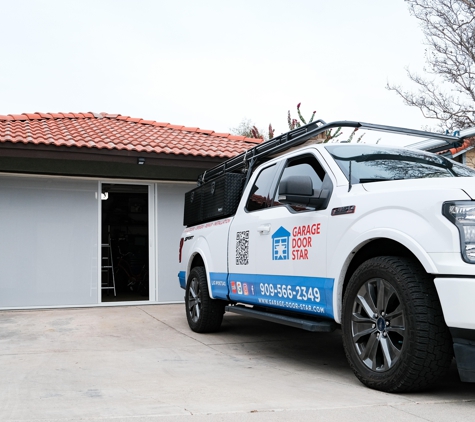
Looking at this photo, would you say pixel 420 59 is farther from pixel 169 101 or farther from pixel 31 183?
pixel 169 101

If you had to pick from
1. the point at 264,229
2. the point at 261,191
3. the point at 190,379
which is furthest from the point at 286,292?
the point at 261,191

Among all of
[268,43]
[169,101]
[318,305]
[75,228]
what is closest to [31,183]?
[75,228]

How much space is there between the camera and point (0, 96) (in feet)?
108

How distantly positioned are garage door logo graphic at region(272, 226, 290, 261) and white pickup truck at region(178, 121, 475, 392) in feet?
0.03

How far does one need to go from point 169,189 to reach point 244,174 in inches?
195

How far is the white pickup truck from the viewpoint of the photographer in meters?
3.73

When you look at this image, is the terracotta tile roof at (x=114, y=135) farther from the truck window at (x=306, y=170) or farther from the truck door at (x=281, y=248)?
the truck window at (x=306, y=170)

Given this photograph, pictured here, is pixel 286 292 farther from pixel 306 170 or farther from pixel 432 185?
pixel 432 185

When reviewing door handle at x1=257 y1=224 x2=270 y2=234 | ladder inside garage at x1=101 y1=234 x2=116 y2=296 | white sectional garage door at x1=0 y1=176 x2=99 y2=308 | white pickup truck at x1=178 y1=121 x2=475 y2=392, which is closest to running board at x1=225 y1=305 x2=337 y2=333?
white pickup truck at x1=178 y1=121 x2=475 y2=392

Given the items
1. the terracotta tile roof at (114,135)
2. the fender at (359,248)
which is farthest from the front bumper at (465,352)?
the terracotta tile roof at (114,135)

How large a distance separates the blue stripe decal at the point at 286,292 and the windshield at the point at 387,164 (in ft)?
3.23

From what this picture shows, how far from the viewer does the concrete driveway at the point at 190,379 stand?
3.65 m

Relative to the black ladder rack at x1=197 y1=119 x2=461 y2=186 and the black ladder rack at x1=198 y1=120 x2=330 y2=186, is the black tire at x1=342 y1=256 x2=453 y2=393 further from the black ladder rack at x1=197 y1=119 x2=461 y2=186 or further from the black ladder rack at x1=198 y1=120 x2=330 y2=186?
the black ladder rack at x1=198 y1=120 x2=330 y2=186

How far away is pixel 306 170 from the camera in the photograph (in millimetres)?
5562
